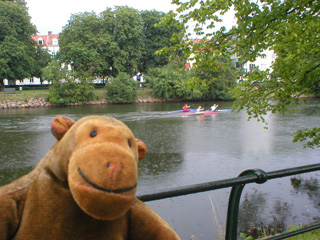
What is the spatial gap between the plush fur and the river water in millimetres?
541

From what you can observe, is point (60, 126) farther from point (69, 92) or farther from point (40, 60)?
point (40, 60)

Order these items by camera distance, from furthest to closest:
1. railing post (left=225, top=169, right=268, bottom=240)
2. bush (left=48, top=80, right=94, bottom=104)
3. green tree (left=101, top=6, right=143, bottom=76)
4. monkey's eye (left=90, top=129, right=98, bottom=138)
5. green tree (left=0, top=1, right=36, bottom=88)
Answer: green tree (left=101, top=6, right=143, bottom=76), bush (left=48, top=80, right=94, bottom=104), green tree (left=0, top=1, right=36, bottom=88), railing post (left=225, top=169, right=268, bottom=240), monkey's eye (left=90, top=129, right=98, bottom=138)

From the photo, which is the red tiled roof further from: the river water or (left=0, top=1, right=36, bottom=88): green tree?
the river water

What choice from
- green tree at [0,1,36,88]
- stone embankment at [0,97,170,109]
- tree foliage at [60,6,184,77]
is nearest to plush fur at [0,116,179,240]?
green tree at [0,1,36,88]

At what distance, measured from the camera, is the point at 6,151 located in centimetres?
1689

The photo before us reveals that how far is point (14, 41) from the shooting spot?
138ft

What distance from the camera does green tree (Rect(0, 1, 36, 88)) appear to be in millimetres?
41197

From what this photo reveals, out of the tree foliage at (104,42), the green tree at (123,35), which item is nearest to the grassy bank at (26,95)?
the tree foliage at (104,42)

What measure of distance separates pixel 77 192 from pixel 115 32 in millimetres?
50821

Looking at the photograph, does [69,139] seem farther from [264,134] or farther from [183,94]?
[183,94]

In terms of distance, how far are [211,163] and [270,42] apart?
8443 millimetres

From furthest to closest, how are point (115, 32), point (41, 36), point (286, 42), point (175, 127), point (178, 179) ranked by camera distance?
point (41, 36) < point (115, 32) < point (175, 127) < point (178, 179) < point (286, 42)

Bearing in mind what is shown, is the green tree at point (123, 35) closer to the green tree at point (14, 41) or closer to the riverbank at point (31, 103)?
the riverbank at point (31, 103)

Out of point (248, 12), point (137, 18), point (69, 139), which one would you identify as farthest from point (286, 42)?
point (137, 18)
